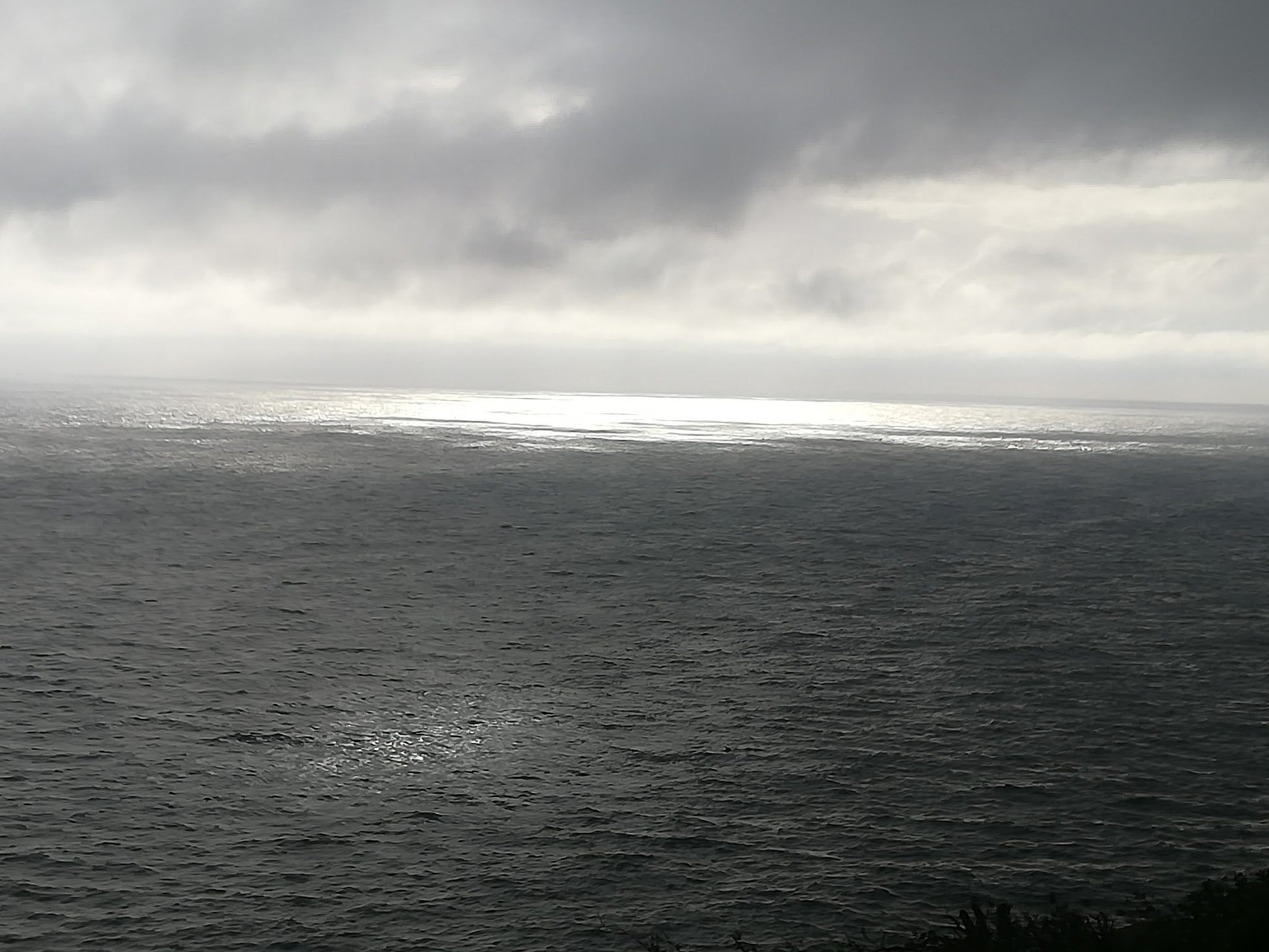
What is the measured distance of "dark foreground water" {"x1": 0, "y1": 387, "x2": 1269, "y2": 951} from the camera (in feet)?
110

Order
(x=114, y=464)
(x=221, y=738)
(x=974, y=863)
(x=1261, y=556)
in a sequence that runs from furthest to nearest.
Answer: (x=114, y=464) → (x=1261, y=556) → (x=221, y=738) → (x=974, y=863)

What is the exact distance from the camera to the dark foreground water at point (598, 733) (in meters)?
33.4

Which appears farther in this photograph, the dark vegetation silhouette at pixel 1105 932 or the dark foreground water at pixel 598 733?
the dark foreground water at pixel 598 733

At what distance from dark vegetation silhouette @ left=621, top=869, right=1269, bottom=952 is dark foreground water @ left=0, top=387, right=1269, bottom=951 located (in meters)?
1.21

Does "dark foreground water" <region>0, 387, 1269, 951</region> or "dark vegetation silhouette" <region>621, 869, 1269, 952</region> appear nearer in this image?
"dark vegetation silhouette" <region>621, 869, 1269, 952</region>

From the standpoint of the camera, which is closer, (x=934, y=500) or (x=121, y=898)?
(x=121, y=898)

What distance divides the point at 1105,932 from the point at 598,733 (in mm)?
26875

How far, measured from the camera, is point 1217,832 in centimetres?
3791

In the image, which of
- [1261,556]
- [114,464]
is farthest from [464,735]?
[114,464]

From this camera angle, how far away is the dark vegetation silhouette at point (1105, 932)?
24234 millimetres

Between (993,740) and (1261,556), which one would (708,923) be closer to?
(993,740)

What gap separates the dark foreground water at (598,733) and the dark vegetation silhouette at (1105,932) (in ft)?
3.96

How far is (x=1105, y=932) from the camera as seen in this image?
88.2 feet

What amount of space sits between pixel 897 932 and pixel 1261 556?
308 feet
